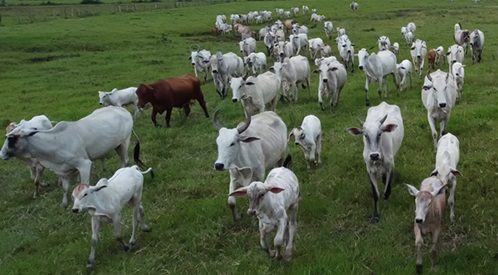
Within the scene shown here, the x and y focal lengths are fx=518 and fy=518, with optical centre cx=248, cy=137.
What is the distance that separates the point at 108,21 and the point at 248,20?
13.5 metres

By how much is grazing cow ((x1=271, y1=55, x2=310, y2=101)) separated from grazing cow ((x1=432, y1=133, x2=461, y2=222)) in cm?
885

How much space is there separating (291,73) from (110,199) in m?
11.0

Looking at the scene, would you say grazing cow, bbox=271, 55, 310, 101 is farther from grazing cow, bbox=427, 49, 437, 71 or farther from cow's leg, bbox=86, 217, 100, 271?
cow's leg, bbox=86, 217, 100, 271

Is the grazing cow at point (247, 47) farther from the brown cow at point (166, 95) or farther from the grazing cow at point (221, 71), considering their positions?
the brown cow at point (166, 95)

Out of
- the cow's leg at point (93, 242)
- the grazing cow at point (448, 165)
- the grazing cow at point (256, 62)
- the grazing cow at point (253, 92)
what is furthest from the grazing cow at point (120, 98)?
the grazing cow at point (448, 165)

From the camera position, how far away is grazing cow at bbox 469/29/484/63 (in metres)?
22.7

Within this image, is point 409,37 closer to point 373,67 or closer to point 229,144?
point 373,67

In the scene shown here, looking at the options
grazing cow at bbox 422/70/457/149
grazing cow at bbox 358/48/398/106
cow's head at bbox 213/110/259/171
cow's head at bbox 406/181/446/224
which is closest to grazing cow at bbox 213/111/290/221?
cow's head at bbox 213/110/259/171

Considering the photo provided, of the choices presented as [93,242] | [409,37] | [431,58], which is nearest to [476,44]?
[431,58]

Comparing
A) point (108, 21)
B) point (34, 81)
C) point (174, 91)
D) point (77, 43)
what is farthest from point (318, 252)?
point (108, 21)

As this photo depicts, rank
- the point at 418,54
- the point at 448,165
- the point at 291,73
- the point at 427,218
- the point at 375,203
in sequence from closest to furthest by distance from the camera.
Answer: the point at 427,218
the point at 448,165
the point at 375,203
the point at 291,73
the point at 418,54

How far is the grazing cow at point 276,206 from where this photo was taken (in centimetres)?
638

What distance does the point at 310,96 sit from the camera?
60.0 ft

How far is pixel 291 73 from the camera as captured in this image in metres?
17.5
